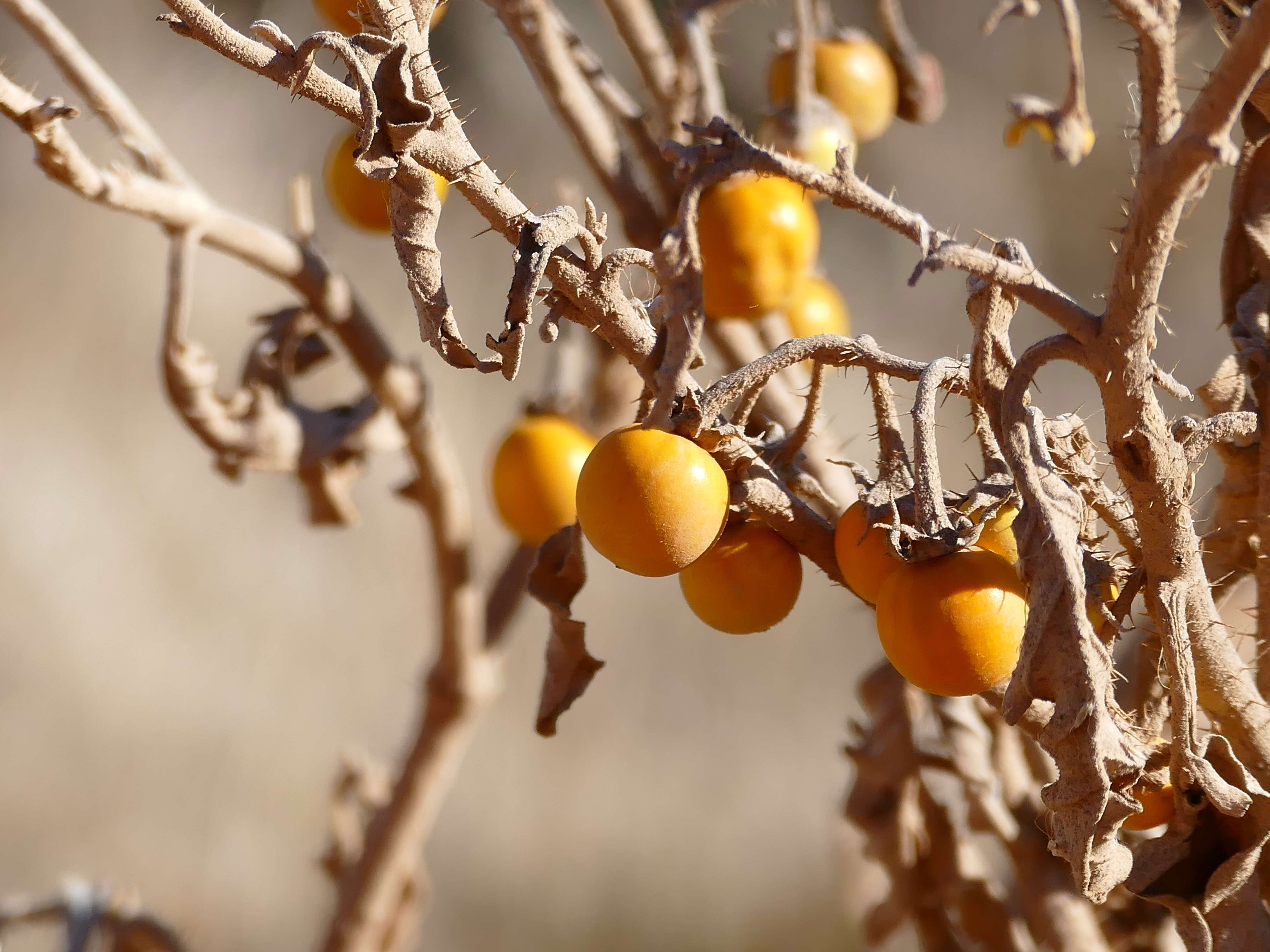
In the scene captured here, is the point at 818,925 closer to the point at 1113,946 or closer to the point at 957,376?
the point at 1113,946

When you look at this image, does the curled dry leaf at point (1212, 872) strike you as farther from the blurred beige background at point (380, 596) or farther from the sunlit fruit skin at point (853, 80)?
the blurred beige background at point (380, 596)

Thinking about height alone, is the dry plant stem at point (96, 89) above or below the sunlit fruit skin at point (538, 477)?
above

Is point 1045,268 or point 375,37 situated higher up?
point 1045,268

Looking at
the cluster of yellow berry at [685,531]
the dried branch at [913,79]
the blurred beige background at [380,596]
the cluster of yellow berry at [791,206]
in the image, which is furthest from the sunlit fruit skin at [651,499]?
the blurred beige background at [380,596]

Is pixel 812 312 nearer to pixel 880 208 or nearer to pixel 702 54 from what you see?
pixel 702 54

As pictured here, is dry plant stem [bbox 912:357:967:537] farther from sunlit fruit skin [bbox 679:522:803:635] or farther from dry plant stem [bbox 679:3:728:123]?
dry plant stem [bbox 679:3:728:123]

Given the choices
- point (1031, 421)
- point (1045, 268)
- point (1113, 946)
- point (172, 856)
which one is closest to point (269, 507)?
point (172, 856)
